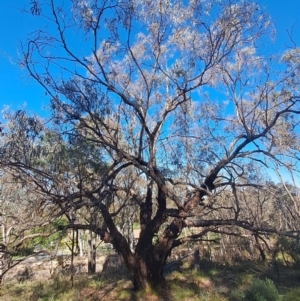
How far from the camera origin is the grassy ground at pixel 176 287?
730 centimetres

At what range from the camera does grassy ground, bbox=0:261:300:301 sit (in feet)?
24.0

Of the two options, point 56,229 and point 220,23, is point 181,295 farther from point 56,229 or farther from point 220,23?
point 220,23

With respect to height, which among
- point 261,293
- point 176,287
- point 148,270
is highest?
point 148,270

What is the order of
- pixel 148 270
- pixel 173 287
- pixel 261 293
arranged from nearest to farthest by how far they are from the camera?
pixel 261 293 < pixel 148 270 < pixel 173 287

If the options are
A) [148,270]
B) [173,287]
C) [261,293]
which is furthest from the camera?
[173,287]

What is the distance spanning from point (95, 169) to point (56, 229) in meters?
1.81

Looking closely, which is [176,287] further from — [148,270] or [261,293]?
[261,293]

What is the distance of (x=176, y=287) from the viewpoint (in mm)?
7945

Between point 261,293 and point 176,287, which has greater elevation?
point 176,287

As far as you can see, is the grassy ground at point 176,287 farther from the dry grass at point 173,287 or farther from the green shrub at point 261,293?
the green shrub at point 261,293

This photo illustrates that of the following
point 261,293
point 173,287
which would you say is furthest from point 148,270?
point 261,293

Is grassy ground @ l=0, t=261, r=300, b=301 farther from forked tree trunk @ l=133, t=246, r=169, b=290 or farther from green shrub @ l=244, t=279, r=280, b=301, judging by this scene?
green shrub @ l=244, t=279, r=280, b=301

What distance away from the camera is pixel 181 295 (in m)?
7.42

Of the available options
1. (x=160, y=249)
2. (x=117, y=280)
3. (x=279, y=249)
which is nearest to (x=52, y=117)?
(x=160, y=249)
